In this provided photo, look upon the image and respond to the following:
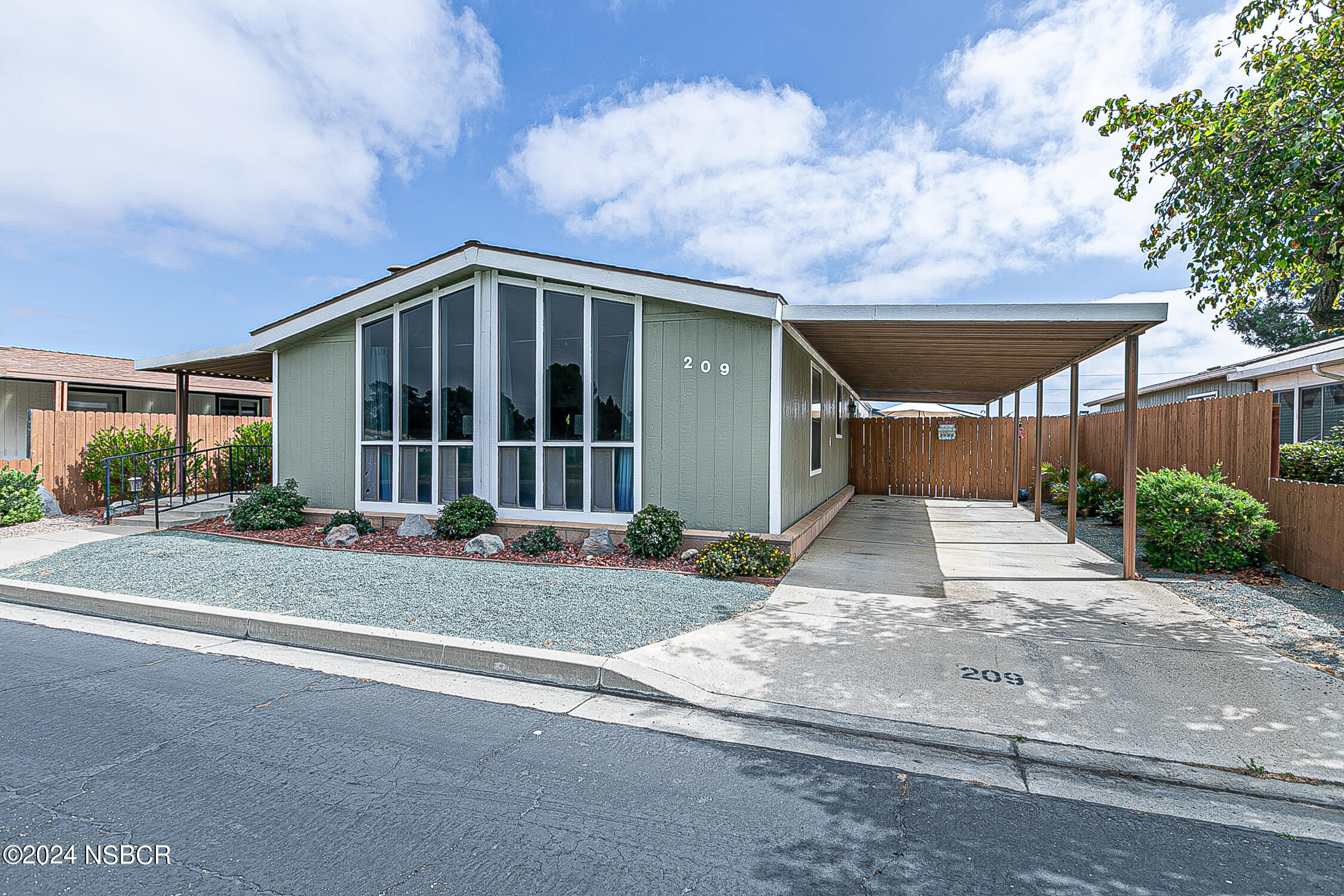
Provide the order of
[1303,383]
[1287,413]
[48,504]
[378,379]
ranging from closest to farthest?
1. [378,379]
2. [48,504]
3. [1303,383]
4. [1287,413]

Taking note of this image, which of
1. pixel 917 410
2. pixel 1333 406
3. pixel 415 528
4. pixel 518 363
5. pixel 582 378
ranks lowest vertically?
pixel 415 528

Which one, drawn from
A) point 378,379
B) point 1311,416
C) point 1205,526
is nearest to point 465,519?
point 378,379

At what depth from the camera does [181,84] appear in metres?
9.02

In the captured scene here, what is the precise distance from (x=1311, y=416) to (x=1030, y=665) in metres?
13.5

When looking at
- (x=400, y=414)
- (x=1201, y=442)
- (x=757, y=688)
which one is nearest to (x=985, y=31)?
(x=1201, y=442)

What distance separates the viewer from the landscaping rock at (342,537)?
8992mm

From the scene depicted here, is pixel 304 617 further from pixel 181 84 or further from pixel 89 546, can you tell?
pixel 181 84

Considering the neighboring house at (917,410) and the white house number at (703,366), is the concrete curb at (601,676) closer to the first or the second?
the white house number at (703,366)

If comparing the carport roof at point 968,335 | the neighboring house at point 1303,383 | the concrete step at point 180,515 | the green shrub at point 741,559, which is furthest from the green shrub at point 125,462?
the neighboring house at point 1303,383

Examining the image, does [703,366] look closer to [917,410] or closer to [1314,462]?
[1314,462]

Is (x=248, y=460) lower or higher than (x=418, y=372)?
lower

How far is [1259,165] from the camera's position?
5.63 meters

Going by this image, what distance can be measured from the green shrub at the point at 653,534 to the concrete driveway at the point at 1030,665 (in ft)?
5.40

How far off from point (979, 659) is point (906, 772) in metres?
1.79
